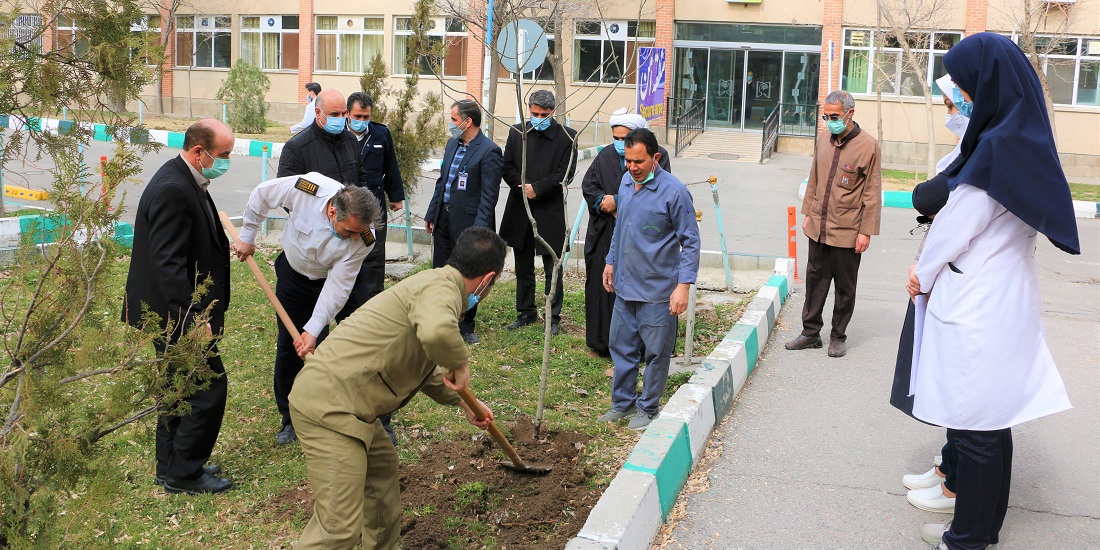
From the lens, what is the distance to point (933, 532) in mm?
3924

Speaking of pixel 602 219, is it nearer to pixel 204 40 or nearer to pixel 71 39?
pixel 71 39

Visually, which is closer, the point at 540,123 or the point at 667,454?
the point at 667,454

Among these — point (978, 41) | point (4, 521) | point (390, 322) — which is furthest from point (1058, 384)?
point (4, 521)

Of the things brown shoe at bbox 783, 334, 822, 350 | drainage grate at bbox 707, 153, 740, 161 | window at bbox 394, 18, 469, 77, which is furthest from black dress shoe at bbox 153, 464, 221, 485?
window at bbox 394, 18, 469, 77

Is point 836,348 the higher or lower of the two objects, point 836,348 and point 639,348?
the lower

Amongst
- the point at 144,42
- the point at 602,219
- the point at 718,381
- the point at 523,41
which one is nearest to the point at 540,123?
the point at 602,219

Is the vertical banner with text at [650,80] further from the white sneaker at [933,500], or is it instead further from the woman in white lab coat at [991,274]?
the woman in white lab coat at [991,274]

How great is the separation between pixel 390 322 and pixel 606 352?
372cm

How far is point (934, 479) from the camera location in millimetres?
4430

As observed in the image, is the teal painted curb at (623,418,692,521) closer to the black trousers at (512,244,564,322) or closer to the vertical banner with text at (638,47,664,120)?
the black trousers at (512,244,564,322)

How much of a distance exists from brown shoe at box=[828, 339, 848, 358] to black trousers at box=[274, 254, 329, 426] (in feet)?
11.9

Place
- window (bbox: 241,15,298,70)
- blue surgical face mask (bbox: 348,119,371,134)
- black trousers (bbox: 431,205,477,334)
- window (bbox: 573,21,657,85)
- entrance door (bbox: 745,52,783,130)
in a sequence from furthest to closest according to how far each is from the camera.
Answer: window (bbox: 241,15,298,70), window (bbox: 573,21,657,85), entrance door (bbox: 745,52,783,130), black trousers (bbox: 431,205,477,334), blue surgical face mask (bbox: 348,119,371,134)

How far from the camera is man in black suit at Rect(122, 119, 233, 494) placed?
13.9ft

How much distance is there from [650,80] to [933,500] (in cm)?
1439
